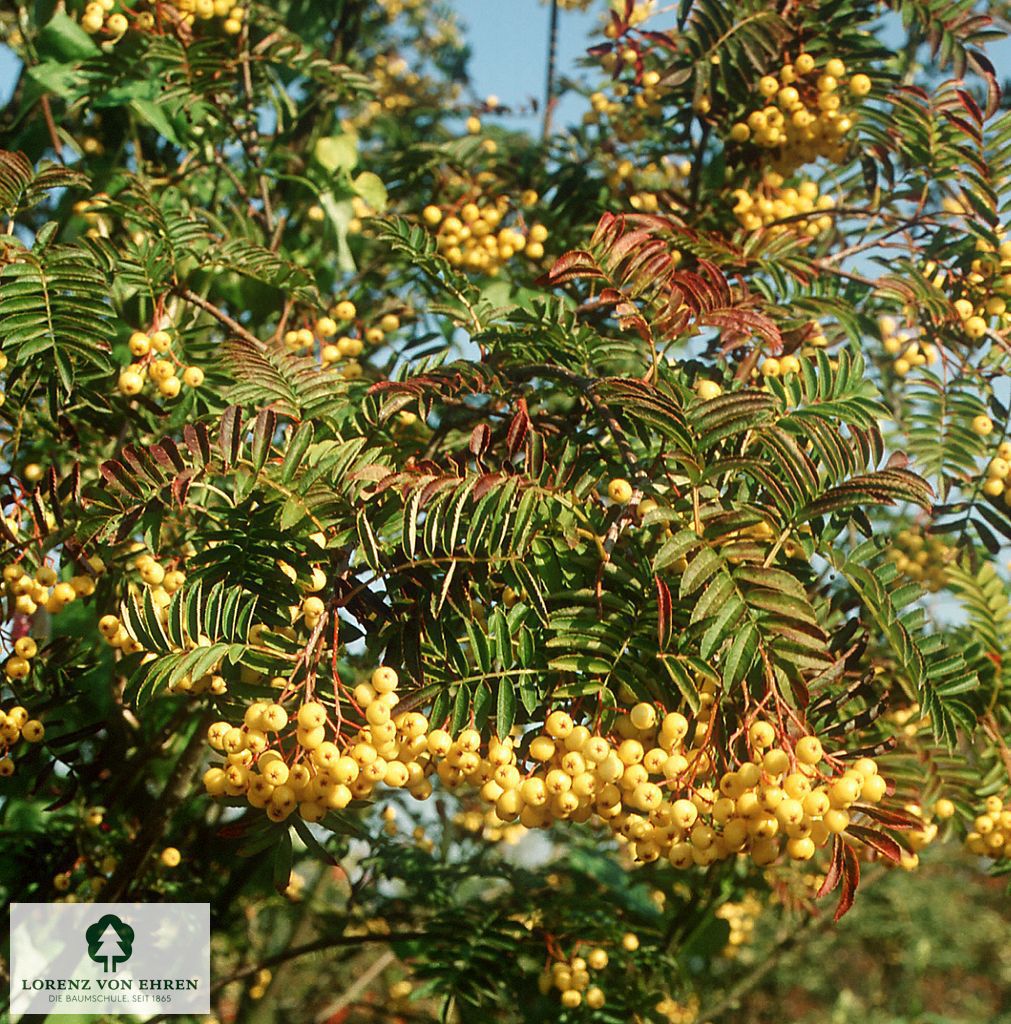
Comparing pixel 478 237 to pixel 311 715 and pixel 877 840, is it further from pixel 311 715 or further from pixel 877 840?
pixel 877 840

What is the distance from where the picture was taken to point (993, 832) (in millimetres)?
1975

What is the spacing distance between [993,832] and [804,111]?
5.08ft

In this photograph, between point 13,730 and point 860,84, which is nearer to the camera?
point 13,730

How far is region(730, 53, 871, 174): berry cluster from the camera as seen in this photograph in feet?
7.79

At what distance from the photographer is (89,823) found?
7.51 ft

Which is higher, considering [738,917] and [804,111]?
[804,111]

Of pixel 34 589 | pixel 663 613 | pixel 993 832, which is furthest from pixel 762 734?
pixel 34 589

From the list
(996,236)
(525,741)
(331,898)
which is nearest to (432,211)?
(996,236)

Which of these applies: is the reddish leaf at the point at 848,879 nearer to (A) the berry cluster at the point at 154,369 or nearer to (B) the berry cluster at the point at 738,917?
(A) the berry cluster at the point at 154,369

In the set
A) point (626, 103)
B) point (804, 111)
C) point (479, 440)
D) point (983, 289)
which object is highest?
point (626, 103)

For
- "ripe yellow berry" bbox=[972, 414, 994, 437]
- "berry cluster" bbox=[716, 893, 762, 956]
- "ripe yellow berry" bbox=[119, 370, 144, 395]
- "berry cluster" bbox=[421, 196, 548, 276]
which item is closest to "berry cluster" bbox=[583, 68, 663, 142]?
"berry cluster" bbox=[421, 196, 548, 276]

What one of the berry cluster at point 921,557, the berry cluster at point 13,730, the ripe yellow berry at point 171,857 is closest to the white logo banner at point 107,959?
the ripe yellow berry at point 171,857

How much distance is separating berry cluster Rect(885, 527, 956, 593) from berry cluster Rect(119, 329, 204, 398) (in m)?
1.71

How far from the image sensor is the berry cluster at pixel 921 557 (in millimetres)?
2666
